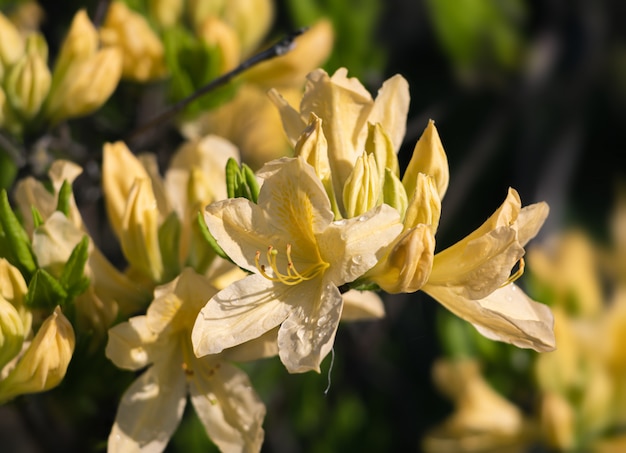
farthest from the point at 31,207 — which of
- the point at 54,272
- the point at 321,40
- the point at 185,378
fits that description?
the point at 321,40

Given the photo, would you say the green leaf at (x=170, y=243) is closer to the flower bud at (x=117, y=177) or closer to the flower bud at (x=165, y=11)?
the flower bud at (x=117, y=177)

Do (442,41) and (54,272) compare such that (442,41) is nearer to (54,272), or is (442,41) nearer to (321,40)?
(321,40)

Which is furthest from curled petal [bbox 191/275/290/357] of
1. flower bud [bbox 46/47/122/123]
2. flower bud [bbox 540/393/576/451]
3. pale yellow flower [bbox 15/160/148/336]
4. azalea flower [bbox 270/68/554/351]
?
flower bud [bbox 540/393/576/451]

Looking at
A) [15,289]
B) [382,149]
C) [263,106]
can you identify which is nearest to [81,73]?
[15,289]

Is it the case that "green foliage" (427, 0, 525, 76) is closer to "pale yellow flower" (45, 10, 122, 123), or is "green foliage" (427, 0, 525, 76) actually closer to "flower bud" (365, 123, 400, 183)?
"pale yellow flower" (45, 10, 122, 123)

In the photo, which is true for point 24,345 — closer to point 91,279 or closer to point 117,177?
point 91,279

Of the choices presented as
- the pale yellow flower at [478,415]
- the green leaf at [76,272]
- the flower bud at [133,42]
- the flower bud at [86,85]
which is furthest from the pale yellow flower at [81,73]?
the pale yellow flower at [478,415]
